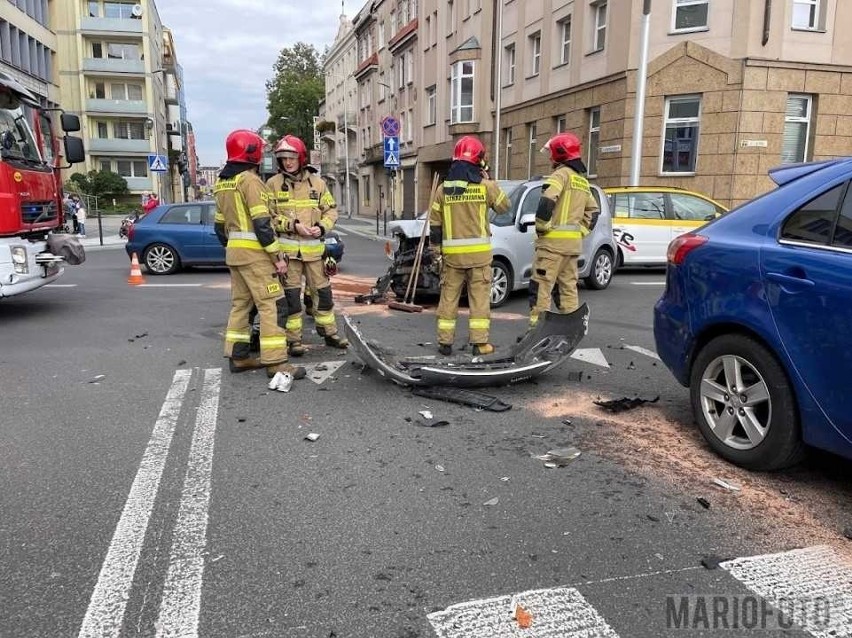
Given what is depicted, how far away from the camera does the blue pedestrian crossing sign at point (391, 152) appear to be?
2244 centimetres

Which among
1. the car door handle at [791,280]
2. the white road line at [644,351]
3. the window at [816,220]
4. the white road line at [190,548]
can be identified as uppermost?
the window at [816,220]

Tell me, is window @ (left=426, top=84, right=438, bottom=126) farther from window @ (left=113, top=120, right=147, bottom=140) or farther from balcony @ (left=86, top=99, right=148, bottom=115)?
window @ (left=113, top=120, right=147, bottom=140)

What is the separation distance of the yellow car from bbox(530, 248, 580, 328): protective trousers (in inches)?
268

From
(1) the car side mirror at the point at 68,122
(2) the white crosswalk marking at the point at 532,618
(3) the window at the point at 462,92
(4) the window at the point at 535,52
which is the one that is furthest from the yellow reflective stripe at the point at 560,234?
(3) the window at the point at 462,92

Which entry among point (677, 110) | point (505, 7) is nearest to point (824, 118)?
point (677, 110)

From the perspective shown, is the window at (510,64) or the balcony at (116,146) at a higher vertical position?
the window at (510,64)

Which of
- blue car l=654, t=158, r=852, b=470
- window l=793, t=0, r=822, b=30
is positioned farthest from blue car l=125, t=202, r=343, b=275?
window l=793, t=0, r=822, b=30

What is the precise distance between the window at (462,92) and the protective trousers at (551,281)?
25008 millimetres

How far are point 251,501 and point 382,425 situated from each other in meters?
1.31

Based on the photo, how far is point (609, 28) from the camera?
20422mm

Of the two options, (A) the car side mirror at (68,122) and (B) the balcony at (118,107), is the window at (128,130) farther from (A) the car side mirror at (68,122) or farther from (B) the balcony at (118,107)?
(A) the car side mirror at (68,122)

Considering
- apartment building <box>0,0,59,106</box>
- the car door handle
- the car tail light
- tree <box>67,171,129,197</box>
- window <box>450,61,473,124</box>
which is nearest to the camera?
the car door handle

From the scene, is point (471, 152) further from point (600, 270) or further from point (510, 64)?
point (510, 64)

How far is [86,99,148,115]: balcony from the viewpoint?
52.9 m
